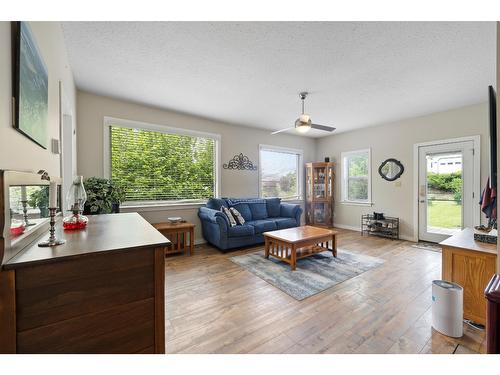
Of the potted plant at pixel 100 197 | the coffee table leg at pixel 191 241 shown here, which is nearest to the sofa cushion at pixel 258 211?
the coffee table leg at pixel 191 241

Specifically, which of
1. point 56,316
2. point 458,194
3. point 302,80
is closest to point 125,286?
point 56,316

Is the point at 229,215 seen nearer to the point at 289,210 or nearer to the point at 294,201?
the point at 289,210

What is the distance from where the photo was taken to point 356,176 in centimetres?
567

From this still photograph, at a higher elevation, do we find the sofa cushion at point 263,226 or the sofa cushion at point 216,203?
the sofa cushion at point 216,203

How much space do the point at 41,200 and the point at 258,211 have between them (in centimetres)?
385

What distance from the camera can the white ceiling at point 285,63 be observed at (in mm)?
1998

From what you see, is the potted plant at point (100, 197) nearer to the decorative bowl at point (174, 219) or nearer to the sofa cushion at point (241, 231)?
the decorative bowl at point (174, 219)

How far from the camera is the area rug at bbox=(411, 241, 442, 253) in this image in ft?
13.1

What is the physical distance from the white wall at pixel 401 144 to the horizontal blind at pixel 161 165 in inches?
139

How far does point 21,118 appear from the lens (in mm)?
1037

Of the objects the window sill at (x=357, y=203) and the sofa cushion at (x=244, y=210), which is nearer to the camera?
the sofa cushion at (x=244, y=210)

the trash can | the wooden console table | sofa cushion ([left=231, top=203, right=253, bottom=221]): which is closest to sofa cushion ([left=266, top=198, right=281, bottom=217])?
sofa cushion ([left=231, top=203, right=253, bottom=221])

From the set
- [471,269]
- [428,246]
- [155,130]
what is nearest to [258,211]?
[155,130]
